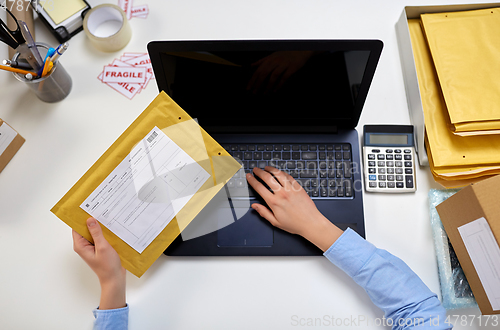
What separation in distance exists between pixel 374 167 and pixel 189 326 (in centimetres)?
49

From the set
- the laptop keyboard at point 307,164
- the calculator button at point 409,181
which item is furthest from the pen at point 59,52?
the calculator button at point 409,181

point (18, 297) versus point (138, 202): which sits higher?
point (138, 202)

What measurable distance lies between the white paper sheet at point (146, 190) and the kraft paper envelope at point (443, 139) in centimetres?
47

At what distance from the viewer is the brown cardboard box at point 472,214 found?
52cm

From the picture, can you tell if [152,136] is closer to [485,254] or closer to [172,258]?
[172,258]

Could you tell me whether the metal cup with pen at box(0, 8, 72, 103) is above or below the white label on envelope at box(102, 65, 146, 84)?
below

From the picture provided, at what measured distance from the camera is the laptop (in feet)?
1.78

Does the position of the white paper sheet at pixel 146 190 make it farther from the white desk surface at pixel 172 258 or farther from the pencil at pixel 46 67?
the pencil at pixel 46 67

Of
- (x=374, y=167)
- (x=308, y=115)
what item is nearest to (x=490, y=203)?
(x=374, y=167)

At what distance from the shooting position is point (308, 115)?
2.15ft

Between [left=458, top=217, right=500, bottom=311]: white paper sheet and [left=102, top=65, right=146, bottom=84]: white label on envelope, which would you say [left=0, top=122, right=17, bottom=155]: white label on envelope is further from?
[left=458, top=217, right=500, bottom=311]: white paper sheet

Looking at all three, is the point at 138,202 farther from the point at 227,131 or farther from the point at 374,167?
the point at 374,167

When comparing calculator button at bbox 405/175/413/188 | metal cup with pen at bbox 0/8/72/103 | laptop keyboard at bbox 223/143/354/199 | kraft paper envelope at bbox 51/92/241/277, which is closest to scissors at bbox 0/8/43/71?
metal cup with pen at bbox 0/8/72/103

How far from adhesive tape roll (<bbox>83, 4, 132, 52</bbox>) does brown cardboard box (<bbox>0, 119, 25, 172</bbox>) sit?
27cm
